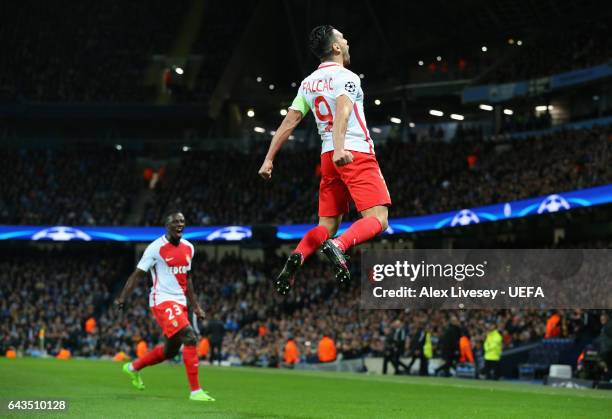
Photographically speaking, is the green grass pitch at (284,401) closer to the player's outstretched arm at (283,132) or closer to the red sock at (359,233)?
the red sock at (359,233)

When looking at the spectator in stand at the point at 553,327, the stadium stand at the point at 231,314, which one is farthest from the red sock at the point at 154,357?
the spectator in stand at the point at 553,327

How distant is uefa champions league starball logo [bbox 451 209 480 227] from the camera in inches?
1435

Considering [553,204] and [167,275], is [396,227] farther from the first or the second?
[167,275]

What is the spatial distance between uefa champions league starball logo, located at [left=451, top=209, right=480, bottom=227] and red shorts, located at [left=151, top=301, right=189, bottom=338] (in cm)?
2306

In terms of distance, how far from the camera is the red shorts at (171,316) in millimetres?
14398

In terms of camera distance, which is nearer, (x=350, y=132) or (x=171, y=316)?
(x=350, y=132)

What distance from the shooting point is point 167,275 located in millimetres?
14688

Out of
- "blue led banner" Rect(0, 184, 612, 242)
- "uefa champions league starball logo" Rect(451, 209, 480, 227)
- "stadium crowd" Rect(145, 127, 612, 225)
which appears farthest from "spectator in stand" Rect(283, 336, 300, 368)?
A: "stadium crowd" Rect(145, 127, 612, 225)

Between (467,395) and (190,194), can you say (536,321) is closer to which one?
(467,395)

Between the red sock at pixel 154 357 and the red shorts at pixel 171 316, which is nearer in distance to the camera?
the red shorts at pixel 171 316

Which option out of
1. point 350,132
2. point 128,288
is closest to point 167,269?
point 128,288

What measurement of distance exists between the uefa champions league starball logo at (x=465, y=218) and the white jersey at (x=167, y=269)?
75.1ft

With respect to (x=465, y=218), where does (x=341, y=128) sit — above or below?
below

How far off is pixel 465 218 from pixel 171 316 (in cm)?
2380
